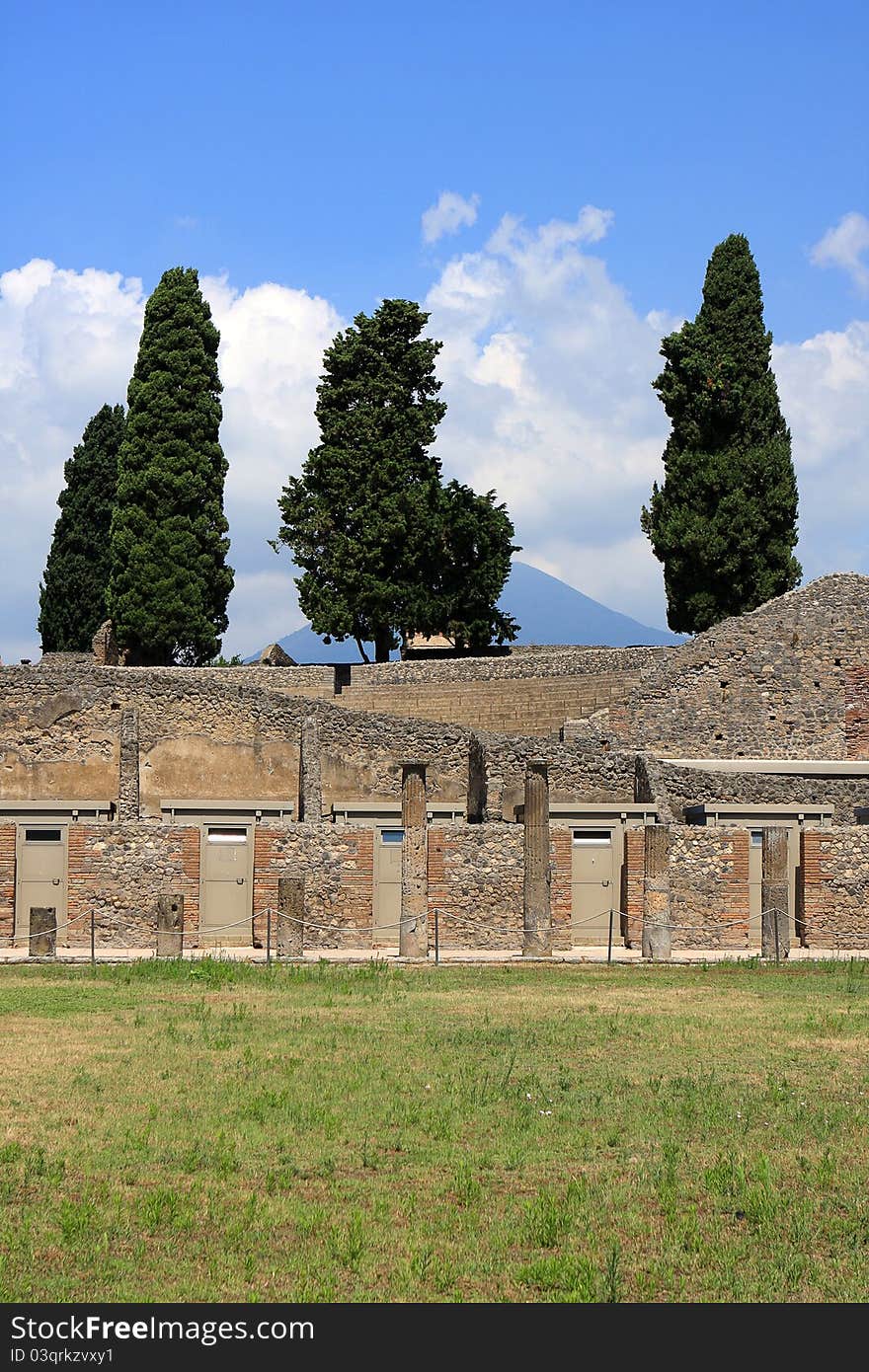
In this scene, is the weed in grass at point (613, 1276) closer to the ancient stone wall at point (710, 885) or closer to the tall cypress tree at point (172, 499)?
the ancient stone wall at point (710, 885)

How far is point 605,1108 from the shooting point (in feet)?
41.8

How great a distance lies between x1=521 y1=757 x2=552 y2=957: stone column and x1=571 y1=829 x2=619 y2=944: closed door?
151cm

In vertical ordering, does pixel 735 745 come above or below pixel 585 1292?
above

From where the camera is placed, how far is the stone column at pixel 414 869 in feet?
79.7

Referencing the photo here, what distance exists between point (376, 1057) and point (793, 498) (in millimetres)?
30769

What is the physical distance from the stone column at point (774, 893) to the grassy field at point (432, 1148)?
4.85 meters

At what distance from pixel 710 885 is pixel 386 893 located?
4881 millimetres

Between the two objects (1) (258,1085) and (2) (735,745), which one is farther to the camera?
(2) (735,745)

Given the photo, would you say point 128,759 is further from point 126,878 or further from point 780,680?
point 780,680

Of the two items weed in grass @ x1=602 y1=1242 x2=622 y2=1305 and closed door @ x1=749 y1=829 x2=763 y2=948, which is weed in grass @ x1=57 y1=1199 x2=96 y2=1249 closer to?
weed in grass @ x1=602 y1=1242 x2=622 y2=1305

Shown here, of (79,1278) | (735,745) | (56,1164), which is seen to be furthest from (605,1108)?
(735,745)

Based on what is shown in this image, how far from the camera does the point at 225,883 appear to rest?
25.7m

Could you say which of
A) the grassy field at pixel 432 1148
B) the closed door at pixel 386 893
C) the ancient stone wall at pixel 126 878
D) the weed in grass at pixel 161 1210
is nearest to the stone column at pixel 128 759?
the ancient stone wall at pixel 126 878
